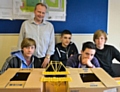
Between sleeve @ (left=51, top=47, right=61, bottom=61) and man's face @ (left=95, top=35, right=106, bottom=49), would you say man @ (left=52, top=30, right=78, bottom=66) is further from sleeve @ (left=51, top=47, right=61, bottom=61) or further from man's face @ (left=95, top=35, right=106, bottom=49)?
man's face @ (left=95, top=35, right=106, bottom=49)

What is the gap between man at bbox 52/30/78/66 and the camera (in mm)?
3199

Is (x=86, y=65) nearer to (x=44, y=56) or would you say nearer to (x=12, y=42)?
(x=44, y=56)

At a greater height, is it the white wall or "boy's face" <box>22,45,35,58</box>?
the white wall

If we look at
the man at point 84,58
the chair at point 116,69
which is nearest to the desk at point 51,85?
the man at point 84,58

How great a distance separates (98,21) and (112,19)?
281 mm

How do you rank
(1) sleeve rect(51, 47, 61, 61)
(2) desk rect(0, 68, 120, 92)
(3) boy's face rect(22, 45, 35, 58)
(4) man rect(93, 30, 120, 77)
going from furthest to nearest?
1. (1) sleeve rect(51, 47, 61, 61)
2. (4) man rect(93, 30, 120, 77)
3. (3) boy's face rect(22, 45, 35, 58)
4. (2) desk rect(0, 68, 120, 92)

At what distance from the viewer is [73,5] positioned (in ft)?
11.4

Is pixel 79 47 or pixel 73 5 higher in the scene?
pixel 73 5

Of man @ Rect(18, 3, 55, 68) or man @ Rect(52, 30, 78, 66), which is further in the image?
man @ Rect(52, 30, 78, 66)

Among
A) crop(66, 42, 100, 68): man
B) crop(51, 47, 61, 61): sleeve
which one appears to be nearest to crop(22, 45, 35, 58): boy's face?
crop(66, 42, 100, 68): man

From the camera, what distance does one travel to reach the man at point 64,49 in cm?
320

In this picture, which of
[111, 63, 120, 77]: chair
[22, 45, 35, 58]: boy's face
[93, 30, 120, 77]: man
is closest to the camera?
[22, 45, 35, 58]: boy's face

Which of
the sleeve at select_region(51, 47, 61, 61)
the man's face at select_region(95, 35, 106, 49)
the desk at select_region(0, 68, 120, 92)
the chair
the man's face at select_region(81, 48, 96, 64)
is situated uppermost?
the man's face at select_region(95, 35, 106, 49)

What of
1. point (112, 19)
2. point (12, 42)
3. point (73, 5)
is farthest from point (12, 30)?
point (112, 19)
